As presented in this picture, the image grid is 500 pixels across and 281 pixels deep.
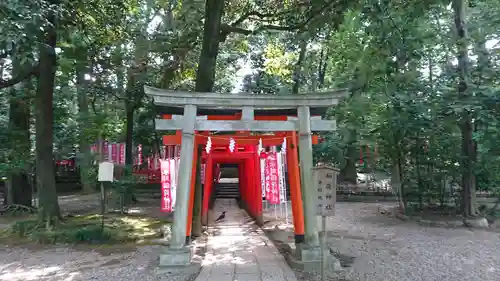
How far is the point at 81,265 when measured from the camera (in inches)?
279

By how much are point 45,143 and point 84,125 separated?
225 inches

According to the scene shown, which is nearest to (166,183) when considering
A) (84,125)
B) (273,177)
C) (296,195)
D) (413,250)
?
(273,177)

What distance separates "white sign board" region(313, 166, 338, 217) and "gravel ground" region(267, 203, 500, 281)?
1426 mm

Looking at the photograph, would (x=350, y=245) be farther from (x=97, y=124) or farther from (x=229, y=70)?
(x=229, y=70)

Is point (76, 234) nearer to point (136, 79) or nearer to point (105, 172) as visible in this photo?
point (105, 172)

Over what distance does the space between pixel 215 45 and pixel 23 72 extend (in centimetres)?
544

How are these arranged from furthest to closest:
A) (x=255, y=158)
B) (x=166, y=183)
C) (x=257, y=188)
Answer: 1. (x=257, y=188)
2. (x=255, y=158)
3. (x=166, y=183)

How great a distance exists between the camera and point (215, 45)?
9164 mm

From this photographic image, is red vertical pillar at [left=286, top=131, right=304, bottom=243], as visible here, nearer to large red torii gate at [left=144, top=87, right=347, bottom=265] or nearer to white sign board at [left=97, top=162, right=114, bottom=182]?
large red torii gate at [left=144, top=87, right=347, bottom=265]

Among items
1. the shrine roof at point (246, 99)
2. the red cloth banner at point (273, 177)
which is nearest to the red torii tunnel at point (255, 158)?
the shrine roof at point (246, 99)

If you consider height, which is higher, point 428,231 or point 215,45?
point 215,45

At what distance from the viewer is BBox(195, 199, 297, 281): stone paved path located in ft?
19.4

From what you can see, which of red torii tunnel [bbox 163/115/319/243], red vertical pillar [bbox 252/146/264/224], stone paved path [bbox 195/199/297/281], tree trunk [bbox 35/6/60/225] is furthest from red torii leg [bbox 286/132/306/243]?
tree trunk [bbox 35/6/60/225]

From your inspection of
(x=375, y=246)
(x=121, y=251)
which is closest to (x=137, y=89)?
(x=121, y=251)
